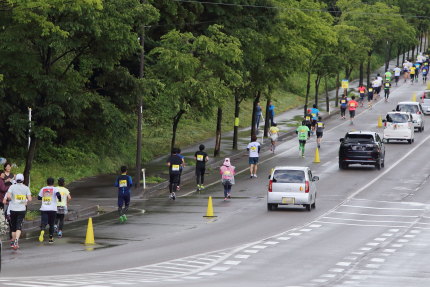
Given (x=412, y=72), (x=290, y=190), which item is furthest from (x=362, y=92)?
(x=290, y=190)

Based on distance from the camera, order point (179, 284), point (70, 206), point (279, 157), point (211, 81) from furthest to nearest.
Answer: point (279, 157) < point (211, 81) < point (70, 206) < point (179, 284)

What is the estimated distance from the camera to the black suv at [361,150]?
152ft

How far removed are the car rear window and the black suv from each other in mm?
12800

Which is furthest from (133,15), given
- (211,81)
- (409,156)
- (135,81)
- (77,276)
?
(409,156)

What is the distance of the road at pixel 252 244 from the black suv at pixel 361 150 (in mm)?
2979

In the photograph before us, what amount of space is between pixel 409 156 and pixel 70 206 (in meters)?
24.0

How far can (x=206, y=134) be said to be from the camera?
5981 cm

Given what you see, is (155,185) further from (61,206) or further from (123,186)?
(61,206)

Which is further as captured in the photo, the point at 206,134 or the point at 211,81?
the point at 206,134

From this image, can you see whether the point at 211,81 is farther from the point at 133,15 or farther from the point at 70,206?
the point at 70,206

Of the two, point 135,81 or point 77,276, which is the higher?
point 135,81

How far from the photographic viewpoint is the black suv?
46.3m

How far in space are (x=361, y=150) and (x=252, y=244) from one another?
21.0 m

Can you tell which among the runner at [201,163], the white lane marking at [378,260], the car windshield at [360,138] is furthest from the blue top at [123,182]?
the car windshield at [360,138]
